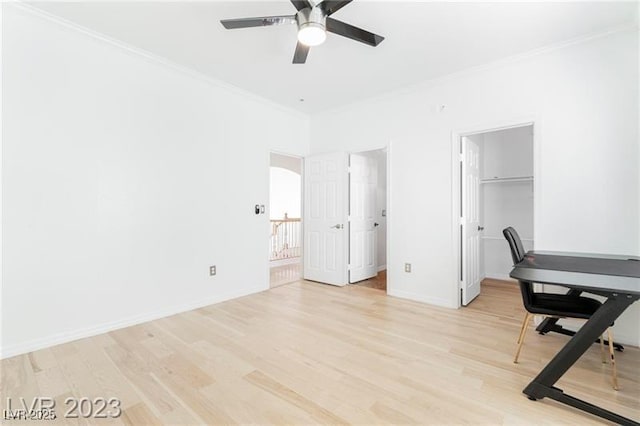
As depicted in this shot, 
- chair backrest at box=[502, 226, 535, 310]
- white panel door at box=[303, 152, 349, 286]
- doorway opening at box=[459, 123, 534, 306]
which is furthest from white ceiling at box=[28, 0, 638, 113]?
chair backrest at box=[502, 226, 535, 310]

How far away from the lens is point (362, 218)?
493 centimetres

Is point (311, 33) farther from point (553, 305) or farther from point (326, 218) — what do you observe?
point (326, 218)

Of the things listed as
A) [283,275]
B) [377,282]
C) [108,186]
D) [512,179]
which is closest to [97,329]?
[108,186]

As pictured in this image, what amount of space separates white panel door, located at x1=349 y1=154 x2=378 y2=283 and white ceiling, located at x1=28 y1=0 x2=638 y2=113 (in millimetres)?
1506

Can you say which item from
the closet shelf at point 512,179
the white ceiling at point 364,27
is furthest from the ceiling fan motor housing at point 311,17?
the closet shelf at point 512,179

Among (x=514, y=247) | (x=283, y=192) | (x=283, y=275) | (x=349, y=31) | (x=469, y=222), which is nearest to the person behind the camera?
(x=349, y=31)

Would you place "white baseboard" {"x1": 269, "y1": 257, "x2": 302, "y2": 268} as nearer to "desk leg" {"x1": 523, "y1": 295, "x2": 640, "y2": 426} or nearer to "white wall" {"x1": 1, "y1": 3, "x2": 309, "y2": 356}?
"white wall" {"x1": 1, "y1": 3, "x2": 309, "y2": 356}

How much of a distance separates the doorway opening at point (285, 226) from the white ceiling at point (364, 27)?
63.3 inches

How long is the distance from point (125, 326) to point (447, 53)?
4.26 m

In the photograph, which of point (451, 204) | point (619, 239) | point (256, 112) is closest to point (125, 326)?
point (256, 112)

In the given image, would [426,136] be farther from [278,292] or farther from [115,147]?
[115,147]

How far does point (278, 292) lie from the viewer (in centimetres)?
424

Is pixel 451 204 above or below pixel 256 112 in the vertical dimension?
below

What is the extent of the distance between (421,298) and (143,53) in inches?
165
